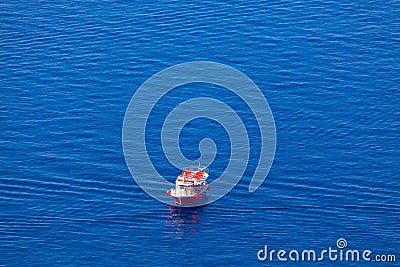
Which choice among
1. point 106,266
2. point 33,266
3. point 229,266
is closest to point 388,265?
point 229,266

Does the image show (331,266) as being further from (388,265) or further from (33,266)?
(33,266)

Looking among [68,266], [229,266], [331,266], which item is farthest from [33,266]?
[331,266]

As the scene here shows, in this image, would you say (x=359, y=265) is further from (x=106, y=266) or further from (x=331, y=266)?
(x=106, y=266)

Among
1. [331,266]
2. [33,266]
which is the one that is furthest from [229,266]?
[33,266]

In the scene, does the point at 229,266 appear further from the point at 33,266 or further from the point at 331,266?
the point at 33,266

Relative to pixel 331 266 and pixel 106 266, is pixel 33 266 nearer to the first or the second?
pixel 106 266

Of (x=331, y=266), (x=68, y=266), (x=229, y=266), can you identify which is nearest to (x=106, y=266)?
(x=68, y=266)
